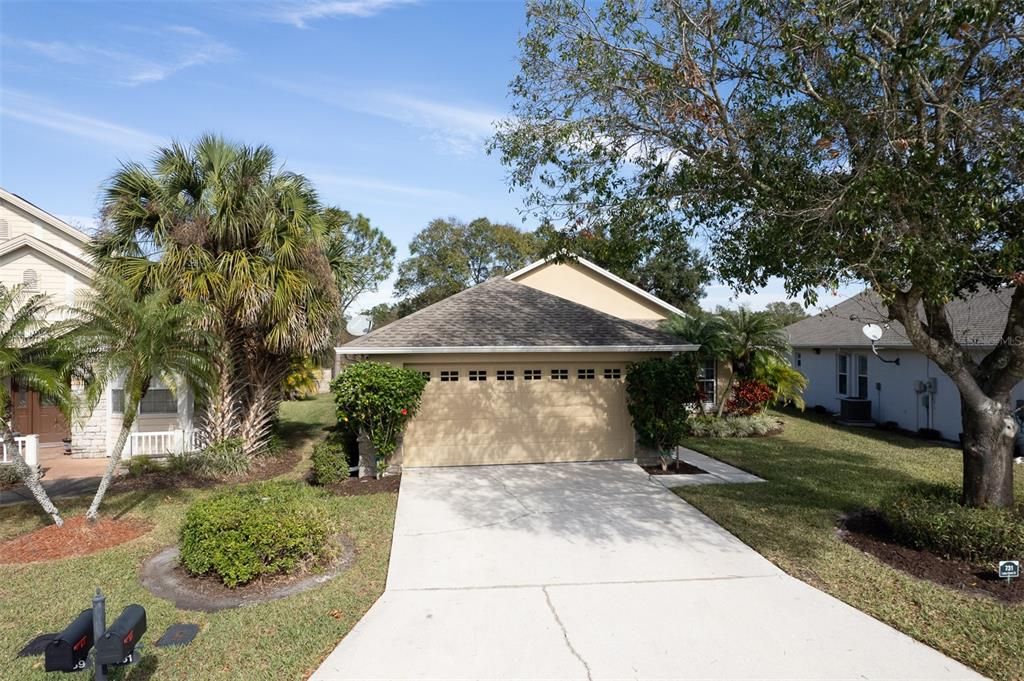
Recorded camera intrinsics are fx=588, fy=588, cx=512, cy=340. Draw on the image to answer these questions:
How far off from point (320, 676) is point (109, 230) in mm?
9986

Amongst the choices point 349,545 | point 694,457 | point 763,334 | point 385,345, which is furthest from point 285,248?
point 763,334

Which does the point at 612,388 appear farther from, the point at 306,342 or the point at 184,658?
the point at 184,658

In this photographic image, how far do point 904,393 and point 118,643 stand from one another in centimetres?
1868

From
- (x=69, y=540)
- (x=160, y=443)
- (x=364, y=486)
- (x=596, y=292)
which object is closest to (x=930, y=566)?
(x=364, y=486)

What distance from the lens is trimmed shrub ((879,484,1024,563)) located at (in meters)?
6.11

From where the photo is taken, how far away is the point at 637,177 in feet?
27.8

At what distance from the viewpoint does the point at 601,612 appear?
17.6 feet

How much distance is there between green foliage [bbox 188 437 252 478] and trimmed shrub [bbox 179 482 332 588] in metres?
5.07

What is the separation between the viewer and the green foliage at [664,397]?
11.1 m

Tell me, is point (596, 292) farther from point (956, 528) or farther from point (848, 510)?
point (956, 528)

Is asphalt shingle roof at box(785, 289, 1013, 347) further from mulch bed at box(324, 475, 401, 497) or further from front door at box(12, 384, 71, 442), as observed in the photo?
front door at box(12, 384, 71, 442)

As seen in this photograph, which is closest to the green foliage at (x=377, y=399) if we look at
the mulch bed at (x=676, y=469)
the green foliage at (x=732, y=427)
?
the mulch bed at (x=676, y=469)

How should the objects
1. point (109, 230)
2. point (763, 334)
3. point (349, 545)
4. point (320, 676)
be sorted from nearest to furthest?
A: 1. point (320, 676)
2. point (349, 545)
3. point (109, 230)
4. point (763, 334)

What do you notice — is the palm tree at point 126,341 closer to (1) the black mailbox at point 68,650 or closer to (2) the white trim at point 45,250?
(1) the black mailbox at point 68,650
